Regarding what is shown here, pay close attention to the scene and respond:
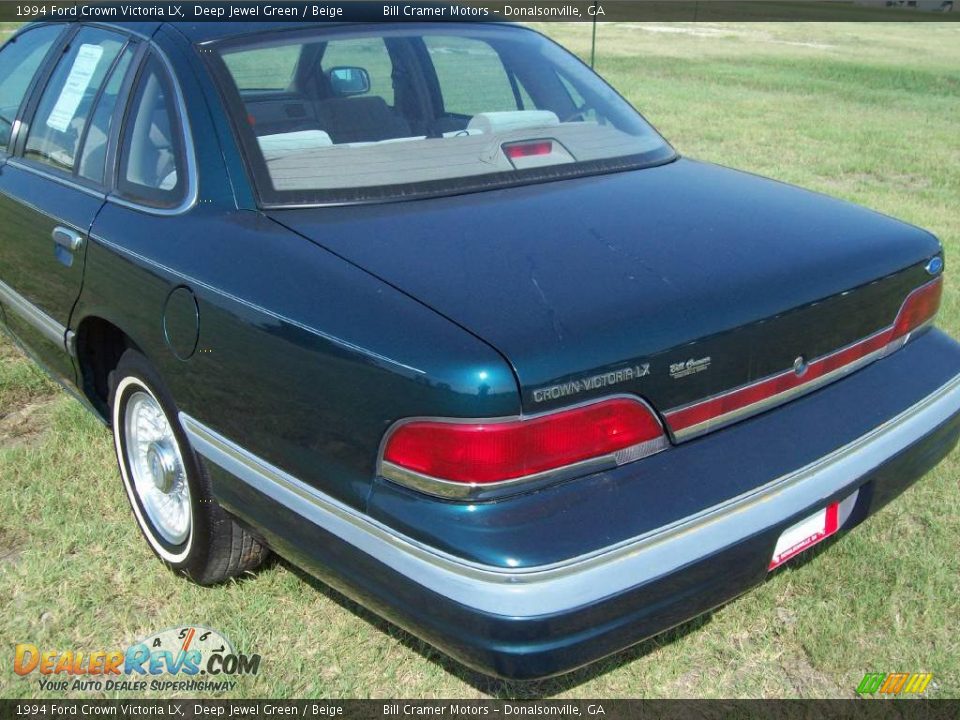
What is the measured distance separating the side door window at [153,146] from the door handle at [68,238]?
209 millimetres

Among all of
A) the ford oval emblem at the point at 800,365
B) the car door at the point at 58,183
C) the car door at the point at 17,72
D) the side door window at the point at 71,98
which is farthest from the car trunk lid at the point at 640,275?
the car door at the point at 17,72

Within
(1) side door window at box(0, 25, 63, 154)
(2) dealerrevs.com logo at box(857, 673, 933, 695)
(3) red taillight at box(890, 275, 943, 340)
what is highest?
(1) side door window at box(0, 25, 63, 154)

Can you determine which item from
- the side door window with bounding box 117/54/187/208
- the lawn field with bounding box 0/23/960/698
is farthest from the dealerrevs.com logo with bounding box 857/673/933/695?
the side door window with bounding box 117/54/187/208

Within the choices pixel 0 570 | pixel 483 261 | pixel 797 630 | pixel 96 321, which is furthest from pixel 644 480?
pixel 0 570

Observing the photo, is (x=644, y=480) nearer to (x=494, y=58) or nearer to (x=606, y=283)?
(x=606, y=283)

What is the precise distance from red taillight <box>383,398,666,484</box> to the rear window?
89 centimetres

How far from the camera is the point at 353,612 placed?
9.18ft

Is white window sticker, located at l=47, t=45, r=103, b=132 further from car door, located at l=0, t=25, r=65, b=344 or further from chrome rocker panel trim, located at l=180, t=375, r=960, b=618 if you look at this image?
chrome rocker panel trim, located at l=180, t=375, r=960, b=618

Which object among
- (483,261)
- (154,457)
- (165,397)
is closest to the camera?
(483,261)

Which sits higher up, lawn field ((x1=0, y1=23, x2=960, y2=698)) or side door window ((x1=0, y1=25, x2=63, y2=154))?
side door window ((x1=0, y1=25, x2=63, y2=154))

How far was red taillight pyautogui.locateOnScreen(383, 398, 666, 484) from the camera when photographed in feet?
6.27

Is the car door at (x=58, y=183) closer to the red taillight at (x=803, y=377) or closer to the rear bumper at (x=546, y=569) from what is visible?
the rear bumper at (x=546, y=569)

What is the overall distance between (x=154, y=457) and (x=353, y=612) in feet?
2.44

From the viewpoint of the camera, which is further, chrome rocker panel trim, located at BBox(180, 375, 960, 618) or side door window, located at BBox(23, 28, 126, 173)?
side door window, located at BBox(23, 28, 126, 173)
